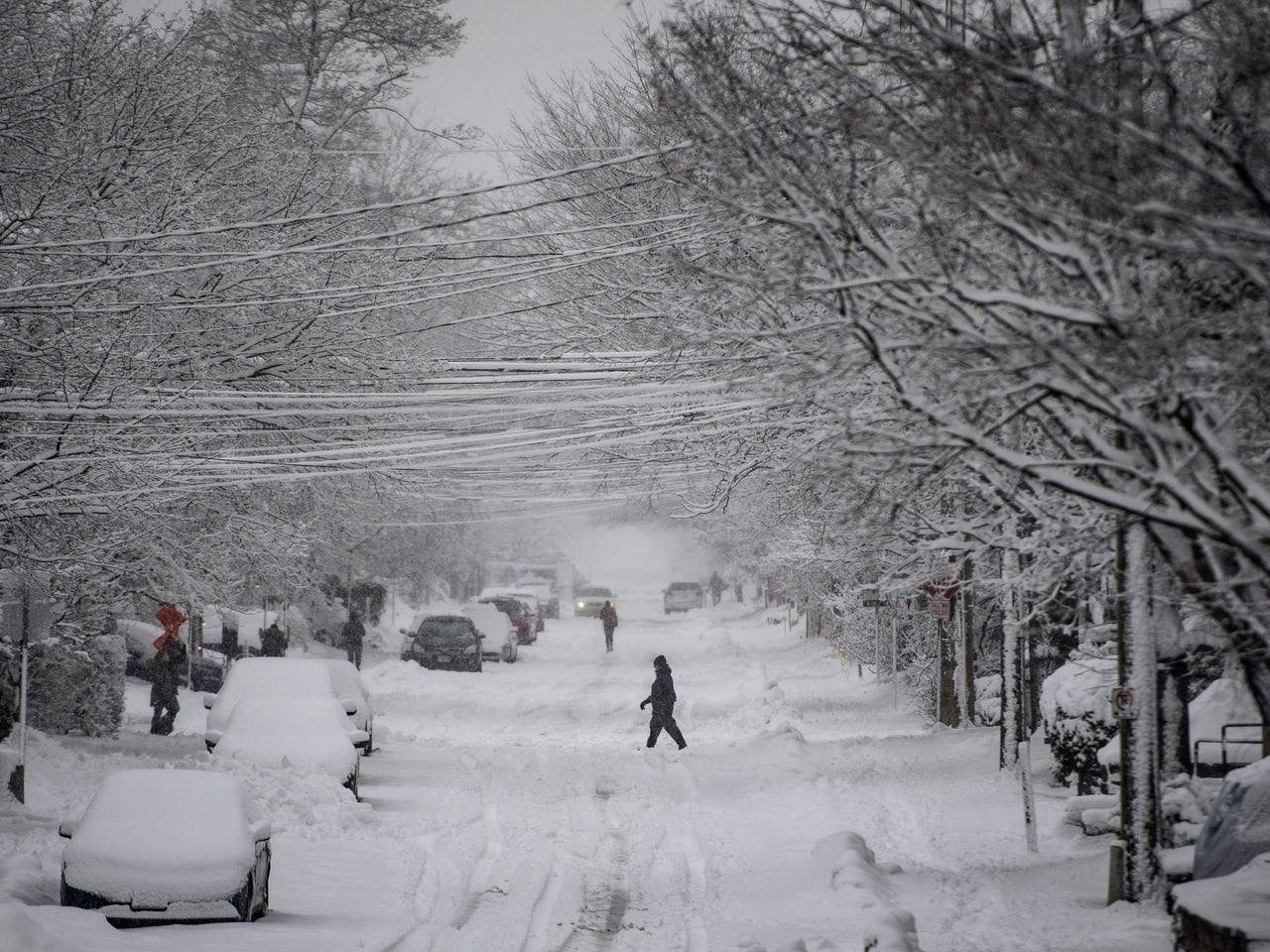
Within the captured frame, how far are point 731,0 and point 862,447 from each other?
282cm

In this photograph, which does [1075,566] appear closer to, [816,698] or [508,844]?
[508,844]

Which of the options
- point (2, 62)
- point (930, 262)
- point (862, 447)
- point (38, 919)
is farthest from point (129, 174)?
point (862, 447)

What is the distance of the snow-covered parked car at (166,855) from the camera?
9.54 meters

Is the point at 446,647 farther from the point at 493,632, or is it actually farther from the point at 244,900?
the point at 244,900

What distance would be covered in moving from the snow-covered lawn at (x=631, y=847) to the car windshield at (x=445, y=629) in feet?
37.3

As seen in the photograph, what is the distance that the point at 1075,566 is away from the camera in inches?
361

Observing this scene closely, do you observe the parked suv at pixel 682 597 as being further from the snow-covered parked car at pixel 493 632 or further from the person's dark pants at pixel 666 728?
the person's dark pants at pixel 666 728

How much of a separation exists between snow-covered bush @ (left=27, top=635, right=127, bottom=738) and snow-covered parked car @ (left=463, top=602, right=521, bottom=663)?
19.0 metres

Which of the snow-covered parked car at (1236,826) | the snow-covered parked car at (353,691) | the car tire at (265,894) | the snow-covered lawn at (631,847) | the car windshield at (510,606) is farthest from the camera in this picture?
the car windshield at (510,606)

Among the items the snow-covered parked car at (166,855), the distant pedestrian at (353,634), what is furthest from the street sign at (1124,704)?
the distant pedestrian at (353,634)

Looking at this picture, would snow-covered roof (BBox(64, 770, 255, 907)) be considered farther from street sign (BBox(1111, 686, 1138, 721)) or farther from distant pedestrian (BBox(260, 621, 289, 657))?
distant pedestrian (BBox(260, 621, 289, 657))

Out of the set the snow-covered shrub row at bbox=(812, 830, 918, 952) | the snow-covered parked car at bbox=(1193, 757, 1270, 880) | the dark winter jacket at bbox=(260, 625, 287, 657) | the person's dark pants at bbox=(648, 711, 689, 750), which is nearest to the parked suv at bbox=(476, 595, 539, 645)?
the dark winter jacket at bbox=(260, 625, 287, 657)

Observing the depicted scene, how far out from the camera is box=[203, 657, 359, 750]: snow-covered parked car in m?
18.1

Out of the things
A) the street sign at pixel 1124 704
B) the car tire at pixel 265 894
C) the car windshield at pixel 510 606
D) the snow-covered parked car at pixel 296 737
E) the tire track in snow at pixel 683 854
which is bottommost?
the tire track in snow at pixel 683 854
